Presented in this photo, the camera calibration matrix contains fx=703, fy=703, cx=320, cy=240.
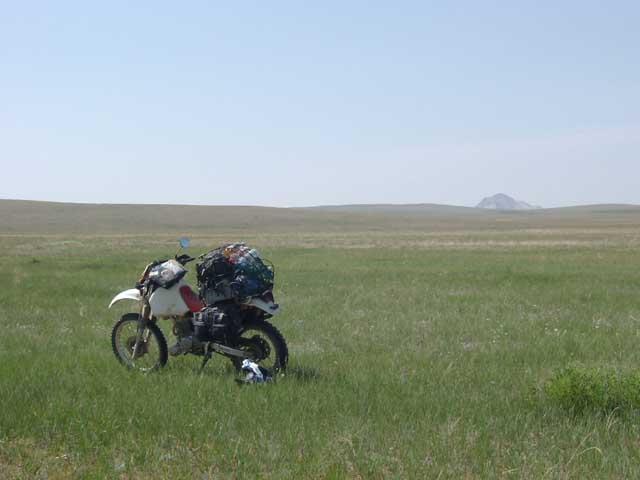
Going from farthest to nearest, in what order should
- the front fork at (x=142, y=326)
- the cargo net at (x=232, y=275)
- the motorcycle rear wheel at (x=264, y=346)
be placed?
the front fork at (x=142, y=326), the cargo net at (x=232, y=275), the motorcycle rear wheel at (x=264, y=346)

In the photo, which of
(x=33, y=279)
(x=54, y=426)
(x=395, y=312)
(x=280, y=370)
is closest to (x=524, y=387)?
(x=280, y=370)

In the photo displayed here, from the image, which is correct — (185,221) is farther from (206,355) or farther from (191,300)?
(206,355)

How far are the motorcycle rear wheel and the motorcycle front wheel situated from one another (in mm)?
948

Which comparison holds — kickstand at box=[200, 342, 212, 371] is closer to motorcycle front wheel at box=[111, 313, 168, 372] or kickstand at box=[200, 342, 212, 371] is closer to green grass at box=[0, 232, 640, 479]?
green grass at box=[0, 232, 640, 479]

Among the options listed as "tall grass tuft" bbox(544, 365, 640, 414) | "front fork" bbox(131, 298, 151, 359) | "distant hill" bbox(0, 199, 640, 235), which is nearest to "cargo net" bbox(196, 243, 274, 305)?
"front fork" bbox(131, 298, 151, 359)

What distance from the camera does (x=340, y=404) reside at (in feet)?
21.2

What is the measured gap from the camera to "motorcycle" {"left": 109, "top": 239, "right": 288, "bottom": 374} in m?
7.84

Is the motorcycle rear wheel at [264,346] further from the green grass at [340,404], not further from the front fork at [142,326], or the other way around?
the front fork at [142,326]

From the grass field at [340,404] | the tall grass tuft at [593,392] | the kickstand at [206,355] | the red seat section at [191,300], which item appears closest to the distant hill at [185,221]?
the grass field at [340,404]

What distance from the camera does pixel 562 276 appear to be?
2030cm

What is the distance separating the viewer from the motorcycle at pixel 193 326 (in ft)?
25.7

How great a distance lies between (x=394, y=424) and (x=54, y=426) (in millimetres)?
2811

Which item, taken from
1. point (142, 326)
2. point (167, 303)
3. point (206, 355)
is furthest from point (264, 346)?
point (142, 326)

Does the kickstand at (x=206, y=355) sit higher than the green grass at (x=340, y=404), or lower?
higher
